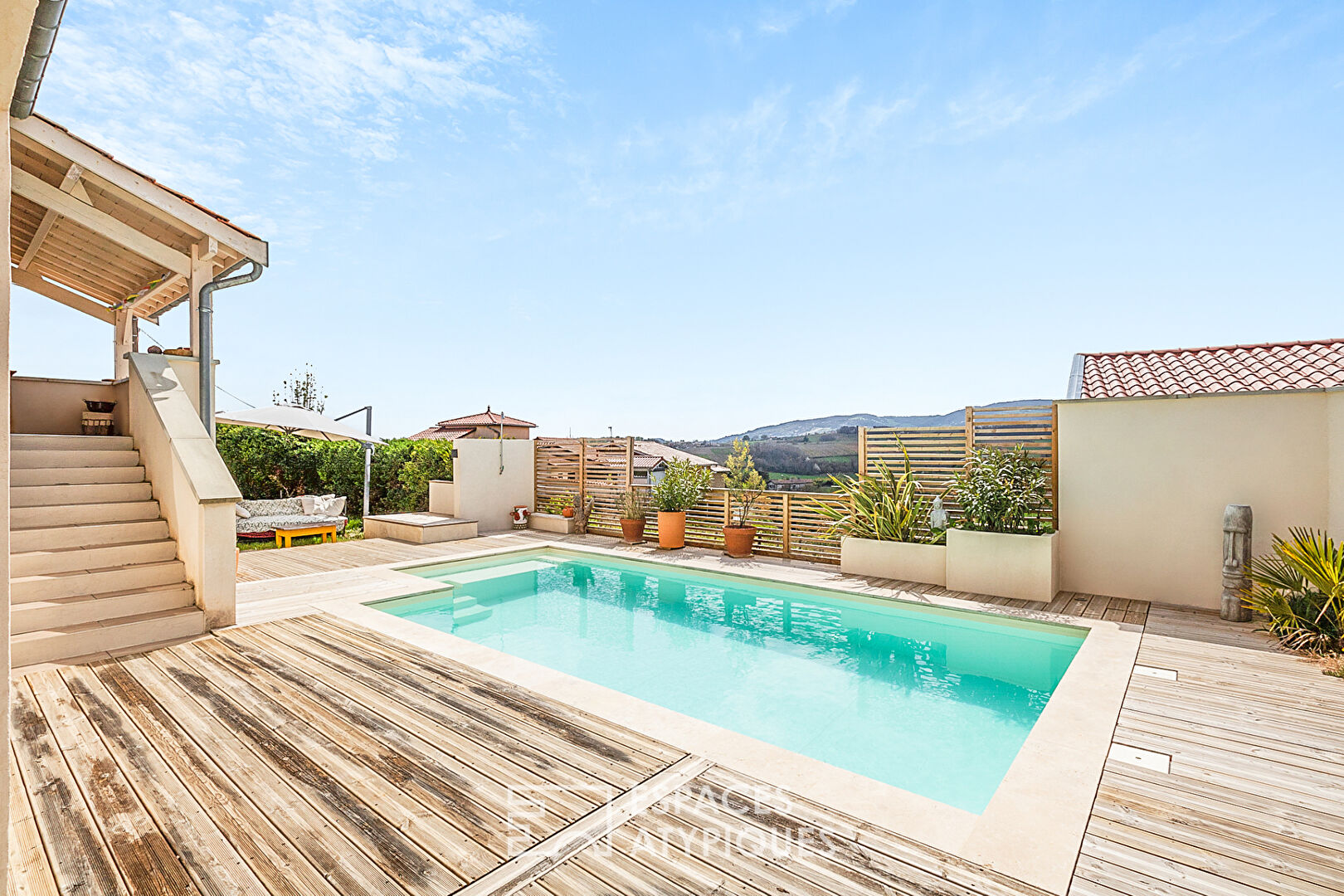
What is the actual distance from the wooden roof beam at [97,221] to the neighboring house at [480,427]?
8.50 meters

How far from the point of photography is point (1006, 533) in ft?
21.9

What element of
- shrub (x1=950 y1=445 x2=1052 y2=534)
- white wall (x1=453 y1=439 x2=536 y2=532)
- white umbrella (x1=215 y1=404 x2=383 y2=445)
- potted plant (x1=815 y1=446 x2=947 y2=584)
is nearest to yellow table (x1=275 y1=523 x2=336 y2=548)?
white umbrella (x1=215 y1=404 x2=383 y2=445)

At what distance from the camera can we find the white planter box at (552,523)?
37.0 ft

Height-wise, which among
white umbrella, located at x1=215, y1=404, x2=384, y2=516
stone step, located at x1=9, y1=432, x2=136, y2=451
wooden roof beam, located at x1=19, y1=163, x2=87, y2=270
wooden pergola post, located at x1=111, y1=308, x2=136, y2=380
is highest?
wooden roof beam, located at x1=19, y1=163, x2=87, y2=270

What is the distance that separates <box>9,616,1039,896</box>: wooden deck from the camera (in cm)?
206

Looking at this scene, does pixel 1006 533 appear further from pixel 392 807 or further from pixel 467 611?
pixel 392 807

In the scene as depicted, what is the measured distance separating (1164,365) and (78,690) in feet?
36.7

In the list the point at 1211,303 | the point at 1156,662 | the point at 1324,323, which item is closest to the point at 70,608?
the point at 1156,662

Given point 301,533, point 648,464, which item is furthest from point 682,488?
point 301,533

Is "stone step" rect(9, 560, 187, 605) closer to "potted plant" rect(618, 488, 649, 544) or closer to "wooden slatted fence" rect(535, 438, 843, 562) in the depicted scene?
"potted plant" rect(618, 488, 649, 544)

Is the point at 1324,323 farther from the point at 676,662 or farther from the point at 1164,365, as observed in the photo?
the point at 676,662

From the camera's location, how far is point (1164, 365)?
7.73 metres

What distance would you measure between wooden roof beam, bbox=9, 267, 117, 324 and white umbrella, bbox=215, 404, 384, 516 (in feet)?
6.63

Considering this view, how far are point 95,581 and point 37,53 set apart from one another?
4.10 meters
